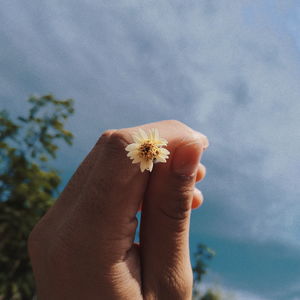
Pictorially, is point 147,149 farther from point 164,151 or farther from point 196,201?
point 196,201

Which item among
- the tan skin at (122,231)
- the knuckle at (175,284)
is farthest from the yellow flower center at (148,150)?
the knuckle at (175,284)

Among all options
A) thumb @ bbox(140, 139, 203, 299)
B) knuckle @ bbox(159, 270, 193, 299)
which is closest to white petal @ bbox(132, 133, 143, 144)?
thumb @ bbox(140, 139, 203, 299)

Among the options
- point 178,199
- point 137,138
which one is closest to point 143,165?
point 137,138

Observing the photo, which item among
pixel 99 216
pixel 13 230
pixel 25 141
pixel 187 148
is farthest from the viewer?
pixel 13 230

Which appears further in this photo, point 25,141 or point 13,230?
point 13,230

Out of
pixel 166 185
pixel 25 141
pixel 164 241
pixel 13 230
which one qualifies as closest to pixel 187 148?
pixel 166 185

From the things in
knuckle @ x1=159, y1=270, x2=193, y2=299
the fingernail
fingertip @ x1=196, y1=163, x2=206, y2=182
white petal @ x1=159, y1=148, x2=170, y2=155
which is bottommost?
knuckle @ x1=159, y1=270, x2=193, y2=299

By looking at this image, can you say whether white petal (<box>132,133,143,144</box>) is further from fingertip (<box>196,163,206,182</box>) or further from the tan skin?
fingertip (<box>196,163,206,182</box>)

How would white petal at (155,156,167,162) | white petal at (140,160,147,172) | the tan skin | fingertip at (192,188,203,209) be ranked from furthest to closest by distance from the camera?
fingertip at (192,188,203,209)
white petal at (155,156,167,162)
white petal at (140,160,147,172)
the tan skin

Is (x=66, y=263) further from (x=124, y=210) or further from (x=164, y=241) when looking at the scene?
(x=164, y=241)
